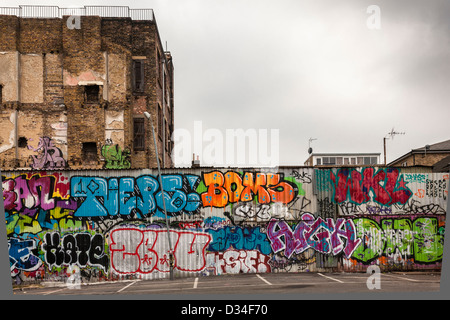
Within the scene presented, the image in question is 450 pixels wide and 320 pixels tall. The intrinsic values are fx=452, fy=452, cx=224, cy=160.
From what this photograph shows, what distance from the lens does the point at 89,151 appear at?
34.9 m

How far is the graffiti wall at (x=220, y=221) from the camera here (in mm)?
23094

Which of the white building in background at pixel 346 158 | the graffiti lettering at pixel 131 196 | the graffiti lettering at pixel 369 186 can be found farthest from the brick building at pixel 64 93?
the white building in background at pixel 346 158

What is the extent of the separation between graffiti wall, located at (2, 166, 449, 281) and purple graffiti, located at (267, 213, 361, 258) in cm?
5

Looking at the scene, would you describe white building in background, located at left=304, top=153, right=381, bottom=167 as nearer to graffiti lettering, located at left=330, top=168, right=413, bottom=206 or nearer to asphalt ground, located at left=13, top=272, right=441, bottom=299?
graffiti lettering, located at left=330, top=168, right=413, bottom=206

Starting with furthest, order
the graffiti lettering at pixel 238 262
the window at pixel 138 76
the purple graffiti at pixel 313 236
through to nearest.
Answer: the window at pixel 138 76 → the purple graffiti at pixel 313 236 → the graffiti lettering at pixel 238 262

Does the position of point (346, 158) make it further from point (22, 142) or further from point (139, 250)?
point (139, 250)

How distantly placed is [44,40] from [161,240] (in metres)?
20.9

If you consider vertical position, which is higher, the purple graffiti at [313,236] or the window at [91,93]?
the window at [91,93]

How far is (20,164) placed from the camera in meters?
34.6

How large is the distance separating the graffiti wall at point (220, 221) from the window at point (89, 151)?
11.3 m

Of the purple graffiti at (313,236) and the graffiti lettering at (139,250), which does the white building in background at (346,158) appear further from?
the graffiti lettering at (139,250)

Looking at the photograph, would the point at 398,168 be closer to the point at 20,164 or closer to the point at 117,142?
the point at 117,142

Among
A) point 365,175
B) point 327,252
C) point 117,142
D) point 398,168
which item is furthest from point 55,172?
point 398,168

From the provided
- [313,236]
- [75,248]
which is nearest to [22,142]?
[75,248]
